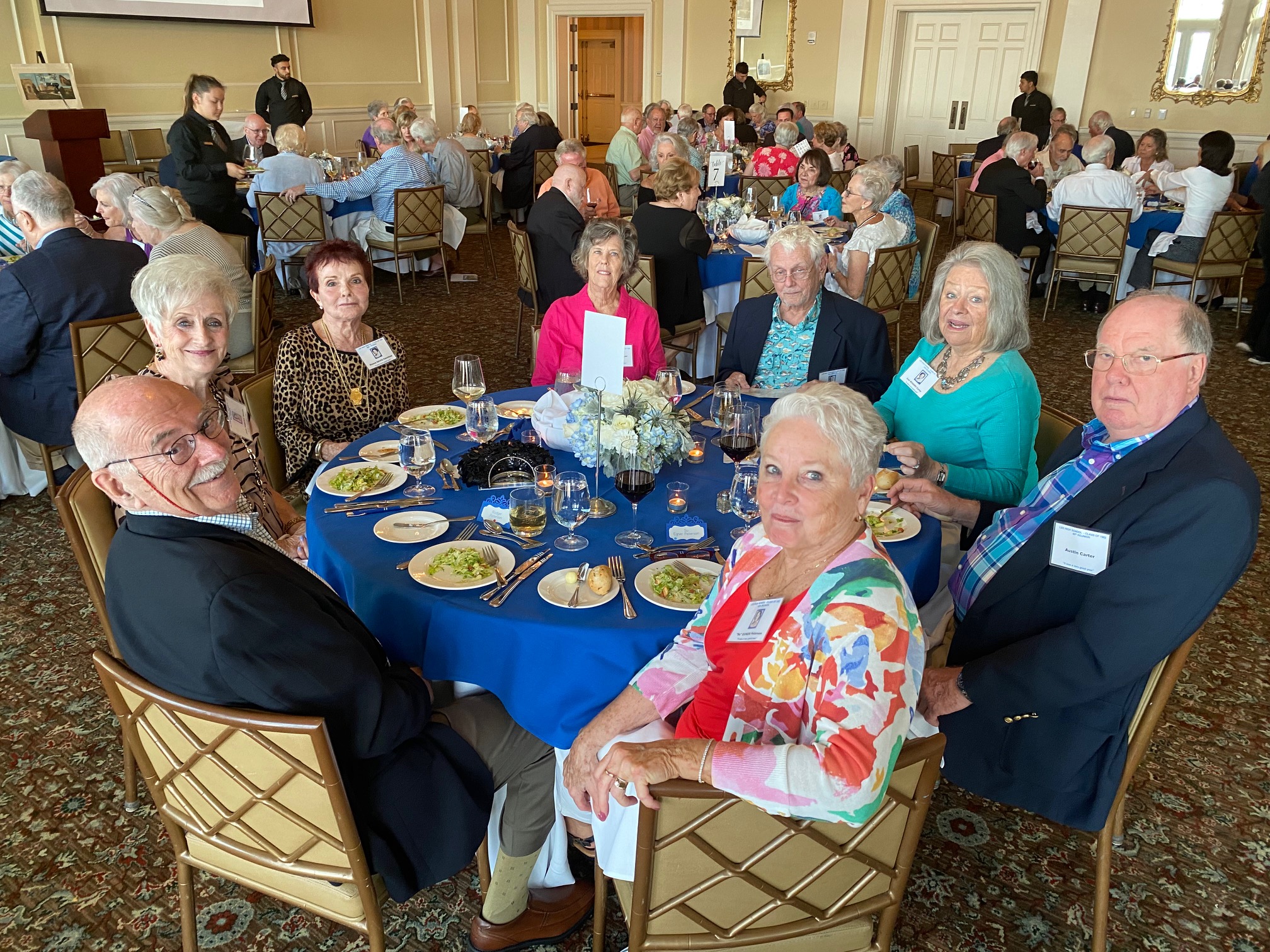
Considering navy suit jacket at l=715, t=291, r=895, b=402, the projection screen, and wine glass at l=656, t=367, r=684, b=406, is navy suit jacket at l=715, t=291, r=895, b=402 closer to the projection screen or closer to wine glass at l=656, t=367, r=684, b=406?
wine glass at l=656, t=367, r=684, b=406

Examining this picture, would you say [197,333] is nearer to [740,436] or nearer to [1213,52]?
[740,436]

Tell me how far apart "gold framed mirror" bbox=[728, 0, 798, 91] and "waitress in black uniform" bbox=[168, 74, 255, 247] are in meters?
8.93

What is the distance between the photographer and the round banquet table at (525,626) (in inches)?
71.8

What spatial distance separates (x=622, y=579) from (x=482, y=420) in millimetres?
846

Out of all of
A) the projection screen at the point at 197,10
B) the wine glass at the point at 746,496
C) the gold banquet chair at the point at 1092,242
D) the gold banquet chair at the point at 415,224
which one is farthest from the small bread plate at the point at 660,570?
the projection screen at the point at 197,10

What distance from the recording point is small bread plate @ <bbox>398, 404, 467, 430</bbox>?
9.22 ft

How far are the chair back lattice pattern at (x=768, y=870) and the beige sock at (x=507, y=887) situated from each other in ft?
1.84

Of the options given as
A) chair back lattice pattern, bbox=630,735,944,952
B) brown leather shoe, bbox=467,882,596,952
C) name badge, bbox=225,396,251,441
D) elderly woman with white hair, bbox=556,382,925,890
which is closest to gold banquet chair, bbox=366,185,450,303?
name badge, bbox=225,396,251,441

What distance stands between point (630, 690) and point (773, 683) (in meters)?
0.38

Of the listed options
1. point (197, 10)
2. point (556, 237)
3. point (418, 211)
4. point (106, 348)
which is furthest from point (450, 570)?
point (197, 10)

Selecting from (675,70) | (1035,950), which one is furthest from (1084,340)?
(675,70)

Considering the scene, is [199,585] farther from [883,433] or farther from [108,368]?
[108,368]

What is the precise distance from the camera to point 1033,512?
2111 mm

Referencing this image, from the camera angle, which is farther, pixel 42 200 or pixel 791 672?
pixel 42 200
